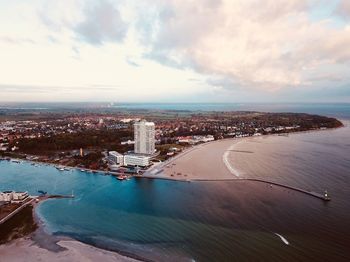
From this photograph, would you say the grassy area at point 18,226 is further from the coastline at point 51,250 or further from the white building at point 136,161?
the white building at point 136,161

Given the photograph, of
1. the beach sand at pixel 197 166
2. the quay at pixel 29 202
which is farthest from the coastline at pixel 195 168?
the quay at pixel 29 202

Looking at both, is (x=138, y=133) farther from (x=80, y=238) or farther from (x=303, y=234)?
(x=303, y=234)

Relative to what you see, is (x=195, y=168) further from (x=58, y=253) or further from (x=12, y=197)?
(x=58, y=253)

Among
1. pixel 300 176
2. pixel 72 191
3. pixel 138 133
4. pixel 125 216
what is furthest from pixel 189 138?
pixel 125 216

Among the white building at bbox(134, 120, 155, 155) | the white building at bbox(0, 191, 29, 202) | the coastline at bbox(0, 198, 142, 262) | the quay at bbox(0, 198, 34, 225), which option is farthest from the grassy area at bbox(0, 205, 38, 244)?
the white building at bbox(134, 120, 155, 155)

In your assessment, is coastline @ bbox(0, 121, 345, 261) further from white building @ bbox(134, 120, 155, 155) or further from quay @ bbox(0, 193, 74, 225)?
white building @ bbox(134, 120, 155, 155)

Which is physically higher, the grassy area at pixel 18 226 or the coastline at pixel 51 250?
the coastline at pixel 51 250

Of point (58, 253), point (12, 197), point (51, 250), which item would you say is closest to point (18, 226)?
point (51, 250)

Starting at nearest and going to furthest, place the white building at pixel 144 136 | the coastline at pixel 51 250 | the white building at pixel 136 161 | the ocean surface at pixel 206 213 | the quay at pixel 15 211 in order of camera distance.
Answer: the coastline at pixel 51 250 → the ocean surface at pixel 206 213 → the quay at pixel 15 211 → the white building at pixel 136 161 → the white building at pixel 144 136
